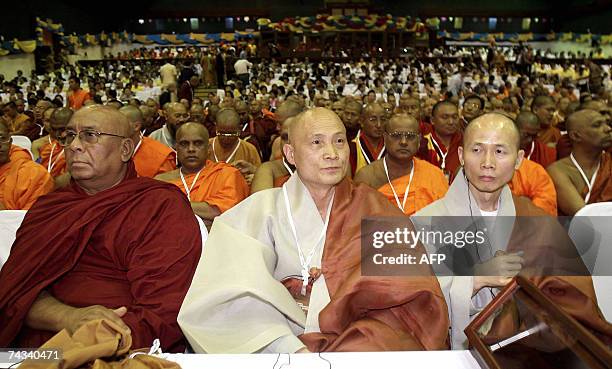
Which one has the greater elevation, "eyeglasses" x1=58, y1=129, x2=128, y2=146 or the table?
"eyeglasses" x1=58, y1=129, x2=128, y2=146

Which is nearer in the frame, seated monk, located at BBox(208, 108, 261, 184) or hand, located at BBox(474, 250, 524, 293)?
hand, located at BBox(474, 250, 524, 293)

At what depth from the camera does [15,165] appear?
3807mm

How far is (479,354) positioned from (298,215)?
1.00 m

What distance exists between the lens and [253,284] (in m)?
1.88

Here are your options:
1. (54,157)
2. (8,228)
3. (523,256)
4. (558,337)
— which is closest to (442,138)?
(523,256)

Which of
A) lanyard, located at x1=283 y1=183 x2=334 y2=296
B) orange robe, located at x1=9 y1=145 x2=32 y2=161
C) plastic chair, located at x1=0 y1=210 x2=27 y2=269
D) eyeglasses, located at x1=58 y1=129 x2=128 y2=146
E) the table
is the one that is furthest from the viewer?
orange robe, located at x1=9 y1=145 x2=32 y2=161

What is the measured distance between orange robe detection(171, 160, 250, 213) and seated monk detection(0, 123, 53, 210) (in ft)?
3.02

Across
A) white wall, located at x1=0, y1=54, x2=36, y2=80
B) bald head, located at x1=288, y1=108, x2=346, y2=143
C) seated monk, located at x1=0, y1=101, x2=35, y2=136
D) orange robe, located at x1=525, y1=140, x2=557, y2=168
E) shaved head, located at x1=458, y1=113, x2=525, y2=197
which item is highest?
white wall, located at x1=0, y1=54, x2=36, y2=80

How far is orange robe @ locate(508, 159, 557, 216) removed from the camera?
3.57 m

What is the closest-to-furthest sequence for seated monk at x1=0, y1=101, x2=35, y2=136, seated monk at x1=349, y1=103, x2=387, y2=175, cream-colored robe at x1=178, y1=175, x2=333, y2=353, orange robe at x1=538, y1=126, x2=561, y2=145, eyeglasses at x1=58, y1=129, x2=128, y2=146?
cream-colored robe at x1=178, y1=175, x2=333, y2=353, eyeglasses at x1=58, y1=129, x2=128, y2=146, seated monk at x1=349, y1=103, x2=387, y2=175, orange robe at x1=538, y1=126, x2=561, y2=145, seated monk at x1=0, y1=101, x2=35, y2=136

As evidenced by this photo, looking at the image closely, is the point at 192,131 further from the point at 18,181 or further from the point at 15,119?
the point at 15,119

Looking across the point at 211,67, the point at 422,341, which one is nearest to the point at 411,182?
the point at 422,341

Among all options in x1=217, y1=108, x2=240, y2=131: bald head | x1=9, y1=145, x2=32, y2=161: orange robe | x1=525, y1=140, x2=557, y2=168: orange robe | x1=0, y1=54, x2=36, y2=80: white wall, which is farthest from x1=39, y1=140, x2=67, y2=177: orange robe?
x1=0, y1=54, x2=36, y2=80: white wall

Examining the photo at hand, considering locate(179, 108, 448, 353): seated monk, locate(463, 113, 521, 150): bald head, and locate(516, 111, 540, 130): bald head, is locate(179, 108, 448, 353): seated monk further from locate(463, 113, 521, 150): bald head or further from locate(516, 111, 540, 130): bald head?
locate(516, 111, 540, 130): bald head
